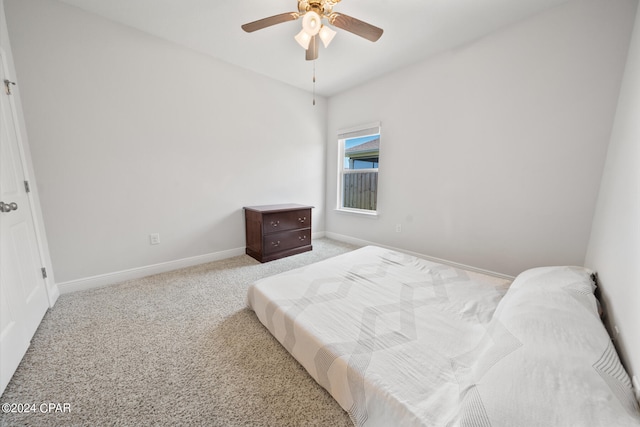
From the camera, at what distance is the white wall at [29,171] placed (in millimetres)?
1649

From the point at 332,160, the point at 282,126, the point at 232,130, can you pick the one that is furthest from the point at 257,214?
the point at 332,160

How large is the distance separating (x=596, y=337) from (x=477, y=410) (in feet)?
2.04

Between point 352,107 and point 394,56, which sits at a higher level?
point 394,56

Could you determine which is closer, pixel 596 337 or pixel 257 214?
pixel 596 337

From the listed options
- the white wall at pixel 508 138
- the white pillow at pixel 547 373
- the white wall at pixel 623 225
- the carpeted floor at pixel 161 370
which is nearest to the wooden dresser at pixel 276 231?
the carpeted floor at pixel 161 370

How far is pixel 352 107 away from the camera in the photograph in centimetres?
356

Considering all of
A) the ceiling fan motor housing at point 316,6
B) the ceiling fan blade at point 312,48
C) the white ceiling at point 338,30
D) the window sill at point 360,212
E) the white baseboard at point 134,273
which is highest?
the white ceiling at point 338,30

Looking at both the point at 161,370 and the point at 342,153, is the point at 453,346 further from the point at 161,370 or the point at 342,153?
the point at 342,153

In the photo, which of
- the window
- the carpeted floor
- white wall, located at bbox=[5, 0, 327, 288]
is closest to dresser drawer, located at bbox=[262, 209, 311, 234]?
white wall, located at bbox=[5, 0, 327, 288]

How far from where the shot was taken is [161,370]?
1262 millimetres

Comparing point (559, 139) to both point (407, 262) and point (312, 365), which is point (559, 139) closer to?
point (407, 262)

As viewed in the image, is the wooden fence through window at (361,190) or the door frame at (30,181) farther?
the wooden fence through window at (361,190)

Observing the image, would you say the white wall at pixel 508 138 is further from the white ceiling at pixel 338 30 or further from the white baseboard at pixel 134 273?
the white baseboard at pixel 134 273

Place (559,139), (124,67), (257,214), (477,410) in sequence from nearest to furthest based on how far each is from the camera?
(477,410) → (559,139) → (124,67) → (257,214)
